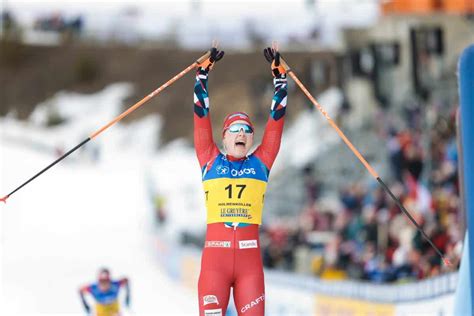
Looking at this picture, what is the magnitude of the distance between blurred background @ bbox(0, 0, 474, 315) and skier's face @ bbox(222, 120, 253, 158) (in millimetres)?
2247

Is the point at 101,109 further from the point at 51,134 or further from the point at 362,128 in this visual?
the point at 362,128

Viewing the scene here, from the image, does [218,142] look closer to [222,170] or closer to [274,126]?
[274,126]

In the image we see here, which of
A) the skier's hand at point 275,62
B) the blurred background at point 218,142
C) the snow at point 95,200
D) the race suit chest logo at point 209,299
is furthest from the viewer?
the snow at point 95,200

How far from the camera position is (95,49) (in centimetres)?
4691

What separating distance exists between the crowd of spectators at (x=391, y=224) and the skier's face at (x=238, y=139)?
4521mm

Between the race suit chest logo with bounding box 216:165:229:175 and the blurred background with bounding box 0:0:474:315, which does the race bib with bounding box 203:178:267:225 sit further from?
the blurred background with bounding box 0:0:474:315

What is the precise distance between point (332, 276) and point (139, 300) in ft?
13.6

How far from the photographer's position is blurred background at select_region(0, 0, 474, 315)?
15.2 m

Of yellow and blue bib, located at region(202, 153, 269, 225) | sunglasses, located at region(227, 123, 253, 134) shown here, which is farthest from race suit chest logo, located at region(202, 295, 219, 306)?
sunglasses, located at region(227, 123, 253, 134)

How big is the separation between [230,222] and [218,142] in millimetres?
20834

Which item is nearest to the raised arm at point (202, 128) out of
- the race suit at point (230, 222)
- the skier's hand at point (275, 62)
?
the race suit at point (230, 222)

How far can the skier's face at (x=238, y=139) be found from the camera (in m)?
7.00

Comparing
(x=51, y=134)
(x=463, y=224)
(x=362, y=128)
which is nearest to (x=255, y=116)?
(x=362, y=128)

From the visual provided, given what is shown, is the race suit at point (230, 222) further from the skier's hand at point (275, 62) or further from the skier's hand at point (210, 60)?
the skier's hand at point (275, 62)
